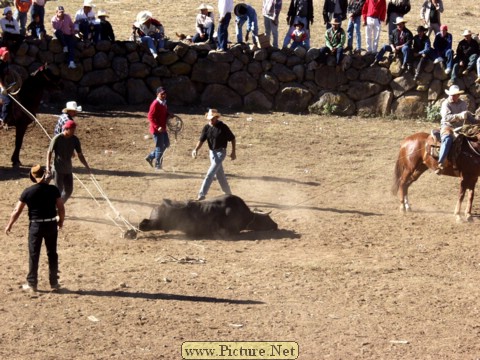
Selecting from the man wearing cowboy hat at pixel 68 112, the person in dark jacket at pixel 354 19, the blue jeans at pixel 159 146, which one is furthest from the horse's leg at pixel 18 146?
the person in dark jacket at pixel 354 19

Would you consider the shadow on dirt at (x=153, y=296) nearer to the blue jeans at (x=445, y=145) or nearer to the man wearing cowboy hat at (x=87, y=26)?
the blue jeans at (x=445, y=145)

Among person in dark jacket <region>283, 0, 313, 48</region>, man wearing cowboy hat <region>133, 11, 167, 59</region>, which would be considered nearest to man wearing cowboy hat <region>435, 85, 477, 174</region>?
person in dark jacket <region>283, 0, 313, 48</region>

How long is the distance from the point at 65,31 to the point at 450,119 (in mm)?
10559

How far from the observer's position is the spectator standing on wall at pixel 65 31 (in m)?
22.6

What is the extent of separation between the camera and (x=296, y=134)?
22219 millimetres

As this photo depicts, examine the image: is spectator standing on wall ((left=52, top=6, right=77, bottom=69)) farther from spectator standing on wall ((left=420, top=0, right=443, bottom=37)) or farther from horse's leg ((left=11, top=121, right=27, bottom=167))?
spectator standing on wall ((left=420, top=0, right=443, bottom=37))

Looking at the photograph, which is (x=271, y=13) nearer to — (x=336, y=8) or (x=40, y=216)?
(x=336, y=8)

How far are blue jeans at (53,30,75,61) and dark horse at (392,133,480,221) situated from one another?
9.59m

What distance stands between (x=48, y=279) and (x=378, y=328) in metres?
4.14

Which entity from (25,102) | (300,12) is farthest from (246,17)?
(25,102)

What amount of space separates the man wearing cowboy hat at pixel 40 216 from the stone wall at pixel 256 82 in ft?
41.9

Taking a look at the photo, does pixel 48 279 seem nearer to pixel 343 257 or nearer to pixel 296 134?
pixel 343 257

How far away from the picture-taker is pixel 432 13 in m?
24.1

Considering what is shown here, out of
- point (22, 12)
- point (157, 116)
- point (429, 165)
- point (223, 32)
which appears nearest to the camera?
point (429, 165)
